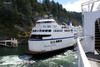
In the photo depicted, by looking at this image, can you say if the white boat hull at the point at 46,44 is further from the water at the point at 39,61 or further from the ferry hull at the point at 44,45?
the water at the point at 39,61

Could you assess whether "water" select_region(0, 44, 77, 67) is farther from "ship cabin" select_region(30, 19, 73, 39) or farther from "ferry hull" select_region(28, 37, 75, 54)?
"ship cabin" select_region(30, 19, 73, 39)

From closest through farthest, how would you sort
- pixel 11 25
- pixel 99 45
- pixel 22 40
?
pixel 99 45 < pixel 22 40 < pixel 11 25

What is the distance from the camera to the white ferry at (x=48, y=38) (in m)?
28.4

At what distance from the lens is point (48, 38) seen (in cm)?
2947

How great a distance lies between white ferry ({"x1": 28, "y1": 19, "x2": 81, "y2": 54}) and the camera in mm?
28391

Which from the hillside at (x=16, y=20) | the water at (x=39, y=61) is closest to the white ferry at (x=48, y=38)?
the water at (x=39, y=61)

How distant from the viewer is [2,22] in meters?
66.1

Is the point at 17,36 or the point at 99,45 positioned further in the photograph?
the point at 17,36

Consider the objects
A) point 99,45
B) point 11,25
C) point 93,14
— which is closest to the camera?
point 93,14

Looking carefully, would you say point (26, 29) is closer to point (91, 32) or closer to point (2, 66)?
point (2, 66)

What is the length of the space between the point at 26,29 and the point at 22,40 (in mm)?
9426

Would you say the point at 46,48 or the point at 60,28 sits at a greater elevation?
the point at 60,28

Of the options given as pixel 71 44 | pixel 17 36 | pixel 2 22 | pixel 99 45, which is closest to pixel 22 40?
pixel 17 36

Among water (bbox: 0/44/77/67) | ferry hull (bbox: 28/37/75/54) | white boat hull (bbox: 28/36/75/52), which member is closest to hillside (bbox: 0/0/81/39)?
white boat hull (bbox: 28/36/75/52)
